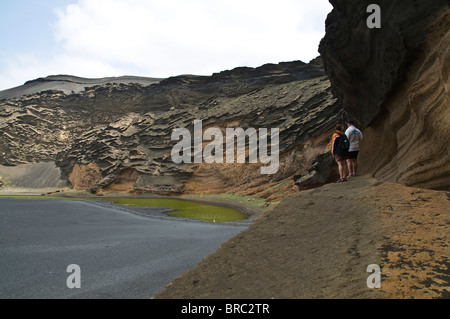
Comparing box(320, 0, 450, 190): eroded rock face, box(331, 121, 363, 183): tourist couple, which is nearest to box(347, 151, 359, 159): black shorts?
box(331, 121, 363, 183): tourist couple

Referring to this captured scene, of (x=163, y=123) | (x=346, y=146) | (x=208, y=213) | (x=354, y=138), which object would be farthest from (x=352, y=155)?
(x=163, y=123)

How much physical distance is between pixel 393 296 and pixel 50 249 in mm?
7652

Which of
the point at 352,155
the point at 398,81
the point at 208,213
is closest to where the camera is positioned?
the point at 398,81

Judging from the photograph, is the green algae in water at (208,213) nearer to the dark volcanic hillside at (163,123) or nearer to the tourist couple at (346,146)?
the dark volcanic hillside at (163,123)

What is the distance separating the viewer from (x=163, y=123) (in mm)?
43000

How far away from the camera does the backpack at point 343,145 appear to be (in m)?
7.40

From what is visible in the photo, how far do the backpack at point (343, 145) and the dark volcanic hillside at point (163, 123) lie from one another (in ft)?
61.7

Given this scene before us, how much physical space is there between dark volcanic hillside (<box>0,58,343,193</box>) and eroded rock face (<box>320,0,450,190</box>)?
16.1 meters

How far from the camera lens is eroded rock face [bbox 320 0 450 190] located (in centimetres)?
481

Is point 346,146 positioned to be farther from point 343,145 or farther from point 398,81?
point 398,81

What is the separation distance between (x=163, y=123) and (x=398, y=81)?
38350 mm

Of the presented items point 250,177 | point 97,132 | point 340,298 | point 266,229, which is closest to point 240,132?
point 250,177

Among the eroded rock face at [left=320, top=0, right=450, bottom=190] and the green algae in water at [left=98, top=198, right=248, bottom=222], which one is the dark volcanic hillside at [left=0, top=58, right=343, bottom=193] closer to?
the green algae in water at [left=98, top=198, right=248, bottom=222]
